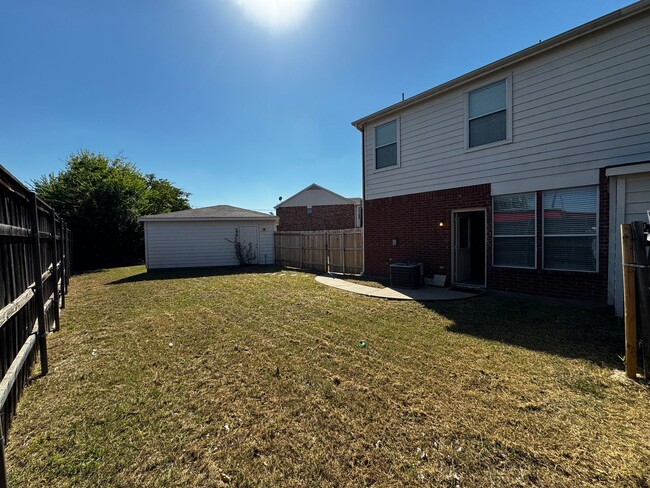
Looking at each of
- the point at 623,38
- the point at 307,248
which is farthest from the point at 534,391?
the point at 307,248

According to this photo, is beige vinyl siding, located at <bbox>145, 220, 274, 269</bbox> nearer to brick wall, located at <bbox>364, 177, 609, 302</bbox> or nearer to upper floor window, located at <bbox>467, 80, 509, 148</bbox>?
brick wall, located at <bbox>364, 177, 609, 302</bbox>

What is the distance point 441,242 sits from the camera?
8.38m

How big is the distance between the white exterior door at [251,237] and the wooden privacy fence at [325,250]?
1.42 metres

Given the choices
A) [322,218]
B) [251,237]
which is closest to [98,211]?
[251,237]

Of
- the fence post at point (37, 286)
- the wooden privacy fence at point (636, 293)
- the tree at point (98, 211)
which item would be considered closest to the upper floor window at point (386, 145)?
the wooden privacy fence at point (636, 293)

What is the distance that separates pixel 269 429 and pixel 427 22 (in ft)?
34.0

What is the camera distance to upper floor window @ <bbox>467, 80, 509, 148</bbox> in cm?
711

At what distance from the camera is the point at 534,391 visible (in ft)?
9.60

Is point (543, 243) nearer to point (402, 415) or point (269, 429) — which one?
point (402, 415)

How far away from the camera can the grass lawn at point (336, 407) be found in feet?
Result: 6.45

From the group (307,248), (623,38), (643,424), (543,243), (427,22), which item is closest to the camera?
(643,424)

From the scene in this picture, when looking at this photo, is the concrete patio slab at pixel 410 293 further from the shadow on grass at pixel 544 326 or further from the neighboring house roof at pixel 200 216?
the neighboring house roof at pixel 200 216

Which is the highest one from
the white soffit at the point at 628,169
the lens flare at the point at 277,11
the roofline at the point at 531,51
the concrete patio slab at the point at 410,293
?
the lens flare at the point at 277,11

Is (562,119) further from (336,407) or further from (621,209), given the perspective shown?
(336,407)
